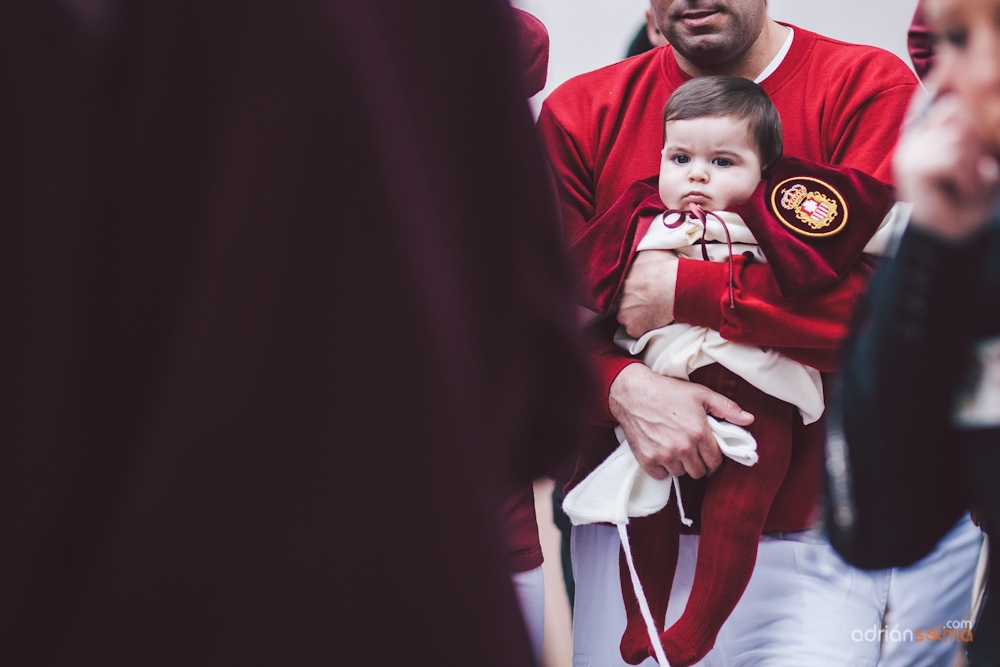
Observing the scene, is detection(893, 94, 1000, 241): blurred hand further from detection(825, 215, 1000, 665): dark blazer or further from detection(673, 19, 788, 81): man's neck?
detection(673, 19, 788, 81): man's neck

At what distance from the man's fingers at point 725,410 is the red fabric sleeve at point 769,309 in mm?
114

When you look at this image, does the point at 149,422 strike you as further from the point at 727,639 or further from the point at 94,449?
the point at 727,639

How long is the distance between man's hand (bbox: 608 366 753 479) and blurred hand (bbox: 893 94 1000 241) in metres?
0.84

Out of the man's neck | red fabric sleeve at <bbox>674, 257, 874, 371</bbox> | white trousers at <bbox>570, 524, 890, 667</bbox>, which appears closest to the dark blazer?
red fabric sleeve at <bbox>674, 257, 874, 371</bbox>

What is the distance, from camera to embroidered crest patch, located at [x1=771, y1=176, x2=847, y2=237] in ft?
4.33

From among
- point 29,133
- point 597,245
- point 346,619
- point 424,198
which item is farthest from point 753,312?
point 29,133

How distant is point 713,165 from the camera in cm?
151

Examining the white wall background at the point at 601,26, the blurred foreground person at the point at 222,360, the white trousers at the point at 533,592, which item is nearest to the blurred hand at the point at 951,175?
the blurred foreground person at the point at 222,360

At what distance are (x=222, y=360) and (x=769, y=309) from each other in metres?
1.06

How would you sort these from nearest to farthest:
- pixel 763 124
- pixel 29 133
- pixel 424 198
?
pixel 29 133 < pixel 424 198 < pixel 763 124

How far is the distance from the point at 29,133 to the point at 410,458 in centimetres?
30

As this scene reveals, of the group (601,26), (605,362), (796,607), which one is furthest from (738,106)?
(601,26)

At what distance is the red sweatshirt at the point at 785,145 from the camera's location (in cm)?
135

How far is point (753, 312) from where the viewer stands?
1342mm
